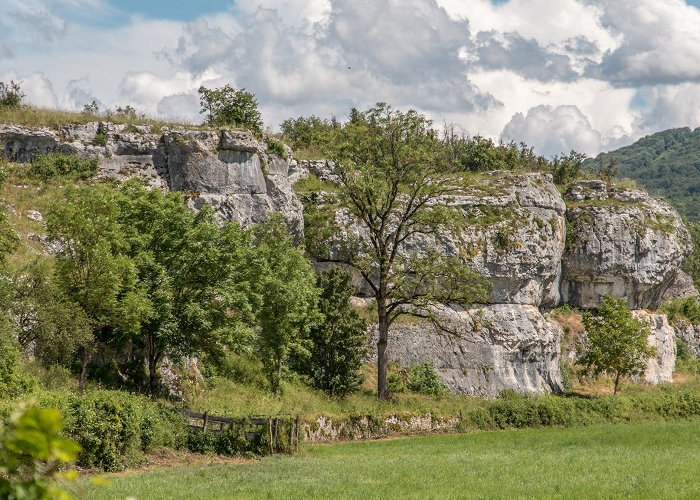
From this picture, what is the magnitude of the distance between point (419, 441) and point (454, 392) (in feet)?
48.6

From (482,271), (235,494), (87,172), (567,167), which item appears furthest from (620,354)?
(235,494)

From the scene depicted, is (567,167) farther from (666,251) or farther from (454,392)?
(454,392)

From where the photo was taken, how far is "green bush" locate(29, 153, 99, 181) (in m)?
46.0

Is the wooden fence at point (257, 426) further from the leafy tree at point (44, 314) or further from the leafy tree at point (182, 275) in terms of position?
the leafy tree at point (44, 314)

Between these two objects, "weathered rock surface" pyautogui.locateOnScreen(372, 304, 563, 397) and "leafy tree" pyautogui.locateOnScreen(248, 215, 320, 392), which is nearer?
"leafy tree" pyautogui.locateOnScreen(248, 215, 320, 392)

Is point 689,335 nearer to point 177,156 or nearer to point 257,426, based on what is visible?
point 177,156

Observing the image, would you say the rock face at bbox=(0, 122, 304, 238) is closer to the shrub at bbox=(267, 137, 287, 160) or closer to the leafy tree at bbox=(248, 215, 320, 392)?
the shrub at bbox=(267, 137, 287, 160)

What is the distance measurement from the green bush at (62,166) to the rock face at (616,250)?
1568 inches

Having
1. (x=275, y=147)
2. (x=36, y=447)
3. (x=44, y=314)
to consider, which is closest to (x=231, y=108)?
(x=275, y=147)

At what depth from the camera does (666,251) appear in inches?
2662

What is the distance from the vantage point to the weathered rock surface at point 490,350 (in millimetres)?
53812

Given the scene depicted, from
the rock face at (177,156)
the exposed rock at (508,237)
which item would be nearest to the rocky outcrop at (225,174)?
the rock face at (177,156)

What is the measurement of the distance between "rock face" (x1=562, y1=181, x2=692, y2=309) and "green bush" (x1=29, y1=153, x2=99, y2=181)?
39829 millimetres

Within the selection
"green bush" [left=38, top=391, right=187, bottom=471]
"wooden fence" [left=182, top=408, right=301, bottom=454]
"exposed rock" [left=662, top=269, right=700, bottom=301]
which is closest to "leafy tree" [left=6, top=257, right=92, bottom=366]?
"green bush" [left=38, top=391, right=187, bottom=471]
